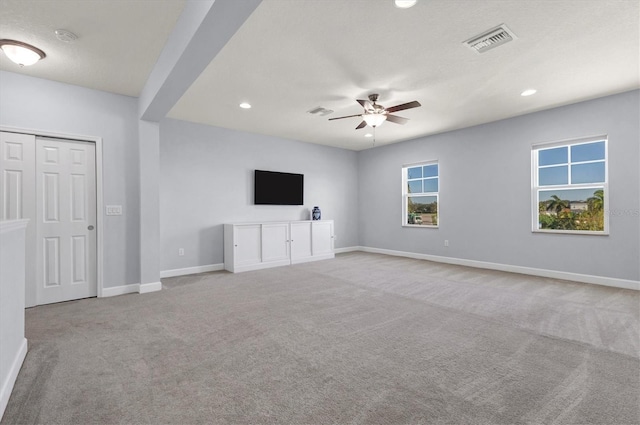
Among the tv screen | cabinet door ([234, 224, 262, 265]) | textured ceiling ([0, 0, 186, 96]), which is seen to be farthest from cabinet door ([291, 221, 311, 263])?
textured ceiling ([0, 0, 186, 96])

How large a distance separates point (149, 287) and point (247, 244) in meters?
1.75

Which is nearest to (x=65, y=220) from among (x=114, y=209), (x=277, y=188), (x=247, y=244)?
(x=114, y=209)

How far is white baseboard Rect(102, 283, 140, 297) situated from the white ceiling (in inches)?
104

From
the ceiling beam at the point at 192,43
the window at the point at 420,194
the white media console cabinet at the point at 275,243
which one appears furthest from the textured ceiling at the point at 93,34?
the window at the point at 420,194

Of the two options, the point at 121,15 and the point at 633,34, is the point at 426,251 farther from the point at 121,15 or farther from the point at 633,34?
the point at 121,15

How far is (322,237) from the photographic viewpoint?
Answer: 6.61 meters

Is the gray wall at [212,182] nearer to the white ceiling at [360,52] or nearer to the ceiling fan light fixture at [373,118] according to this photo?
the white ceiling at [360,52]

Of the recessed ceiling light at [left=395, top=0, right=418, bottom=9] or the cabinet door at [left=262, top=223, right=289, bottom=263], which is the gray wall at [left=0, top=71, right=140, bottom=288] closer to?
the cabinet door at [left=262, top=223, right=289, bottom=263]

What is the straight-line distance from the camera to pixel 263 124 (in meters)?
5.45

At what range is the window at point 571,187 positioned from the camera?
172 inches

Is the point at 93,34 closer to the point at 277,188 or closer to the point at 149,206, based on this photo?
the point at 149,206

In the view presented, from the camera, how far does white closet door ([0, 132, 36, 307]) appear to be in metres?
3.30

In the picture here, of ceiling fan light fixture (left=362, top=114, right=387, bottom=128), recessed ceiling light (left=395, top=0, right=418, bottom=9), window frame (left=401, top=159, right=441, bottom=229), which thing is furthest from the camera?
window frame (left=401, top=159, right=441, bottom=229)

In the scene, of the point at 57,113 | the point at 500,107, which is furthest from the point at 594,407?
the point at 57,113
